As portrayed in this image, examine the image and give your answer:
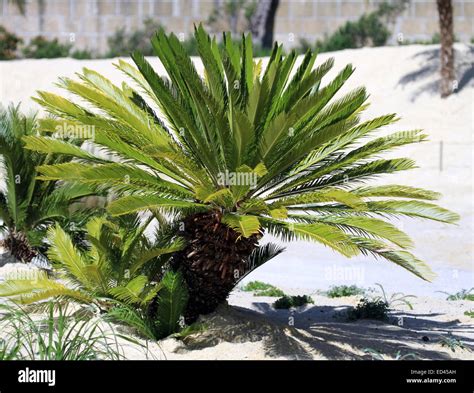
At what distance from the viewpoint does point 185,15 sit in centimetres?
3394

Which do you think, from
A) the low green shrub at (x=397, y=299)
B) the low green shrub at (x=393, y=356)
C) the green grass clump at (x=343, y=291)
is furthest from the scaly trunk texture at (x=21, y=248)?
the low green shrub at (x=393, y=356)

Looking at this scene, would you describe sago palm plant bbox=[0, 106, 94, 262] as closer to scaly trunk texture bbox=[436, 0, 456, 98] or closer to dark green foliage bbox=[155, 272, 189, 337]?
dark green foliage bbox=[155, 272, 189, 337]

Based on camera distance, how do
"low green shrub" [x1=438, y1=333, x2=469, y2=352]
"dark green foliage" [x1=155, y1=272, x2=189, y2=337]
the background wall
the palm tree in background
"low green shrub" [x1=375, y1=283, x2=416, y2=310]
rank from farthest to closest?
the background wall, the palm tree in background, "low green shrub" [x1=375, y1=283, x2=416, y2=310], "low green shrub" [x1=438, y1=333, x2=469, y2=352], "dark green foliage" [x1=155, y1=272, x2=189, y2=337]

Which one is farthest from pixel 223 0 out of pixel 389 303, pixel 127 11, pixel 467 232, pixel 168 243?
pixel 168 243

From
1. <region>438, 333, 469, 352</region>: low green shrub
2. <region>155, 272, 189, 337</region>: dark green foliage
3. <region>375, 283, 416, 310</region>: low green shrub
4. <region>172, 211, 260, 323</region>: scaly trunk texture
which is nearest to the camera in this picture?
<region>155, 272, 189, 337</region>: dark green foliage

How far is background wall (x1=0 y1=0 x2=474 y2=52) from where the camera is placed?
3381 centimetres

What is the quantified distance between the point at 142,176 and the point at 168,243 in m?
0.84

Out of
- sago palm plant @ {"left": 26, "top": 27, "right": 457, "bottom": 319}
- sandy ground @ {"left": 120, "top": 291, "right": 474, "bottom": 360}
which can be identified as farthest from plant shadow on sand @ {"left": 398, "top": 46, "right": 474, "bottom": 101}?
sago palm plant @ {"left": 26, "top": 27, "right": 457, "bottom": 319}

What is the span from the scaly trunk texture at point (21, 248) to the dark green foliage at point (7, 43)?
22380 millimetres

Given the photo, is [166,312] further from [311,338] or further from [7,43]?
[7,43]

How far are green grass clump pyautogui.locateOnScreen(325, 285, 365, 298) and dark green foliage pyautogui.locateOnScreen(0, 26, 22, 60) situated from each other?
23.1 metres

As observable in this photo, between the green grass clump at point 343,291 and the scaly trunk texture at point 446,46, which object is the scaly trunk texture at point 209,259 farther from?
the scaly trunk texture at point 446,46

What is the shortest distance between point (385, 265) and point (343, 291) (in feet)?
11.2
